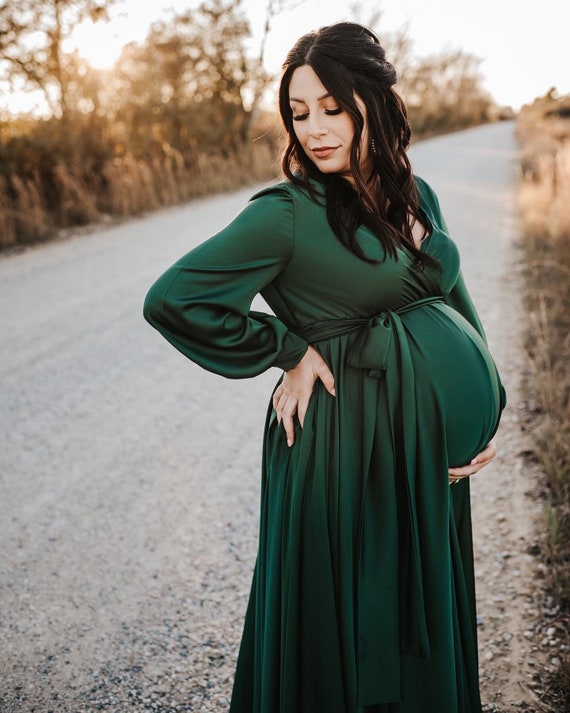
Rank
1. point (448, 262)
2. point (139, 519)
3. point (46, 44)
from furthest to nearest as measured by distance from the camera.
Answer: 1. point (46, 44)
2. point (139, 519)
3. point (448, 262)

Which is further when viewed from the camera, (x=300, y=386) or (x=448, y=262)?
(x=448, y=262)

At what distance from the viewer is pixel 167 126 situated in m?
12.6

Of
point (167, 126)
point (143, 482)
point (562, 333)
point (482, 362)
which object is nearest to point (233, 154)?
point (167, 126)

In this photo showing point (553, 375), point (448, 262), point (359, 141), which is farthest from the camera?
point (553, 375)

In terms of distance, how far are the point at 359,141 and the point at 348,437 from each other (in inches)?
29.1

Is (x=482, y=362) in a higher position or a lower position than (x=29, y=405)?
higher

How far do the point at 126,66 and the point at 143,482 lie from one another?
10746mm

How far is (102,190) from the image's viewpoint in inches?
414

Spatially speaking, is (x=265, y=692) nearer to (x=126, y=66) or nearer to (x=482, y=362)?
(x=482, y=362)

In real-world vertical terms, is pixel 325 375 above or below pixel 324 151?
below

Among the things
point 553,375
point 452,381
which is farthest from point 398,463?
point 553,375

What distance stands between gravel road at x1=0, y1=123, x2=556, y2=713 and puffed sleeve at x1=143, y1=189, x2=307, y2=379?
55.8 inches

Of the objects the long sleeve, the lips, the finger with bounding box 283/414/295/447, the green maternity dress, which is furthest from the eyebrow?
the finger with bounding box 283/414/295/447

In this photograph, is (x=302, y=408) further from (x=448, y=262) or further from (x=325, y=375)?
(x=448, y=262)
